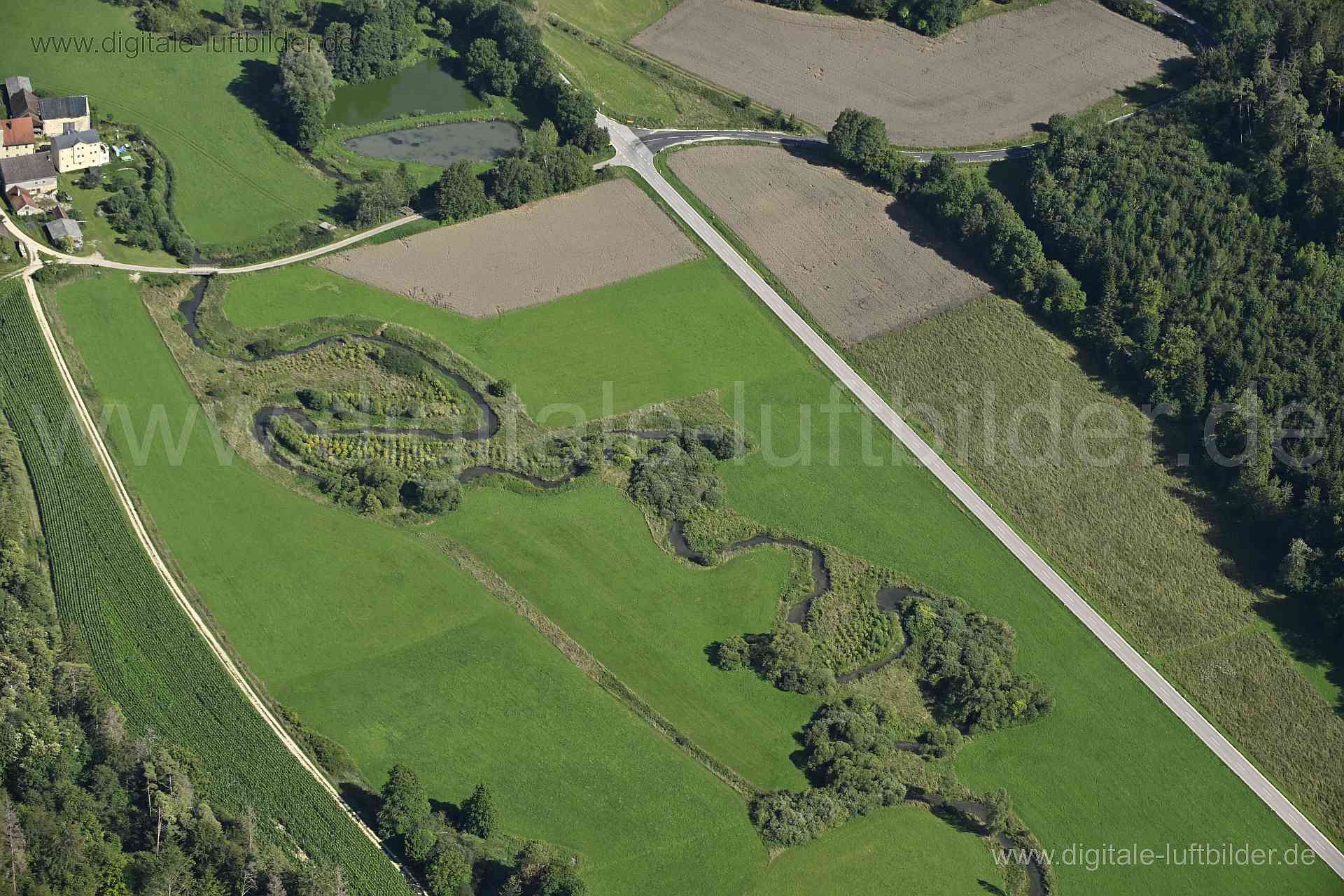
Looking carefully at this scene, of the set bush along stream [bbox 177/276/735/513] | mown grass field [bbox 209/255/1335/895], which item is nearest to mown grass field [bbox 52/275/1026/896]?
bush along stream [bbox 177/276/735/513]

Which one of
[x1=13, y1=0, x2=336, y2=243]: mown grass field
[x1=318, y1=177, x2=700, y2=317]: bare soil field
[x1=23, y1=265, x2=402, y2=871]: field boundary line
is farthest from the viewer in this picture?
[x1=13, y1=0, x2=336, y2=243]: mown grass field

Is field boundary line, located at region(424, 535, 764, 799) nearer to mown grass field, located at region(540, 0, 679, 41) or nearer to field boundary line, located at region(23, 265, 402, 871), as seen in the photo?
field boundary line, located at region(23, 265, 402, 871)

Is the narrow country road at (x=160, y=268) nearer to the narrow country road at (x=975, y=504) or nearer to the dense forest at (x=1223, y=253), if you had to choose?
the narrow country road at (x=975, y=504)

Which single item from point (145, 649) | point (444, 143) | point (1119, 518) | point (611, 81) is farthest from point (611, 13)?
point (145, 649)

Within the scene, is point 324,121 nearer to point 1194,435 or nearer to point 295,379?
point 295,379

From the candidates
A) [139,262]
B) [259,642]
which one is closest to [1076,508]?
[259,642]
